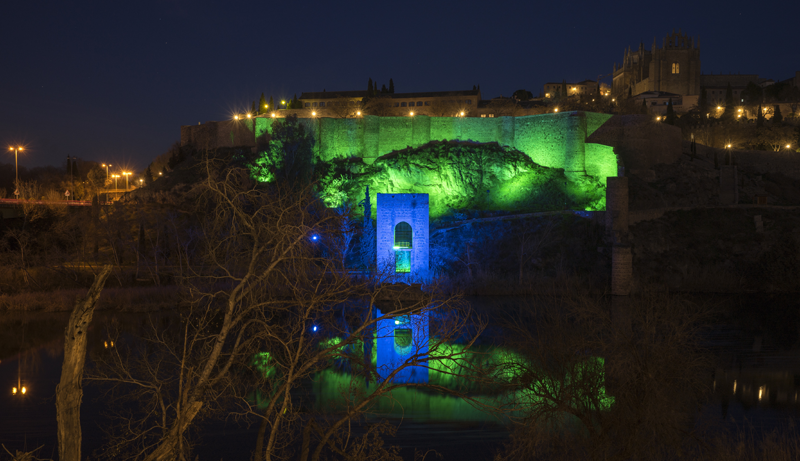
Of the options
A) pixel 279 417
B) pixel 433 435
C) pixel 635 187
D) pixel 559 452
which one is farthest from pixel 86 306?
pixel 635 187

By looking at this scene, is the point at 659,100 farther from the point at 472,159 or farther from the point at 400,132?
the point at 400,132

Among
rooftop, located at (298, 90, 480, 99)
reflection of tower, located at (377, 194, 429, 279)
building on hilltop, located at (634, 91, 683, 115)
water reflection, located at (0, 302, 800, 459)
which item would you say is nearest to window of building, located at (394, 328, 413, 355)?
water reflection, located at (0, 302, 800, 459)

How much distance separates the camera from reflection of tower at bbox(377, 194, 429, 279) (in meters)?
26.6

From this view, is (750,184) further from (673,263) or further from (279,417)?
(279,417)

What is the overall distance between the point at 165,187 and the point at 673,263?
31486mm

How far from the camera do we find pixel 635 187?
1351 inches

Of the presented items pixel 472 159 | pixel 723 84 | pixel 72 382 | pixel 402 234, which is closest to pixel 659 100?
pixel 723 84

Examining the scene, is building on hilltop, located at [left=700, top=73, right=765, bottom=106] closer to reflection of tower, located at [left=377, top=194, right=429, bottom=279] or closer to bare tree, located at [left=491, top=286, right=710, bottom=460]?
reflection of tower, located at [left=377, top=194, right=429, bottom=279]

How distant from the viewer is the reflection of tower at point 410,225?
2664 cm

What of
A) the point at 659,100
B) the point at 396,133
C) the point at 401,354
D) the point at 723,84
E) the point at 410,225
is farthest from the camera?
the point at 723,84

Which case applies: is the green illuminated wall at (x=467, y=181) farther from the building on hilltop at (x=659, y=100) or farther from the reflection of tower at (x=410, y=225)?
the building on hilltop at (x=659, y=100)

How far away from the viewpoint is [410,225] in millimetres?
27078

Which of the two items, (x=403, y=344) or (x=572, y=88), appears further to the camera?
(x=572, y=88)

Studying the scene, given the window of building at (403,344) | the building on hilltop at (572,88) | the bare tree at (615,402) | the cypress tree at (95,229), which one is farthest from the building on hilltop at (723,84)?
the bare tree at (615,402)
